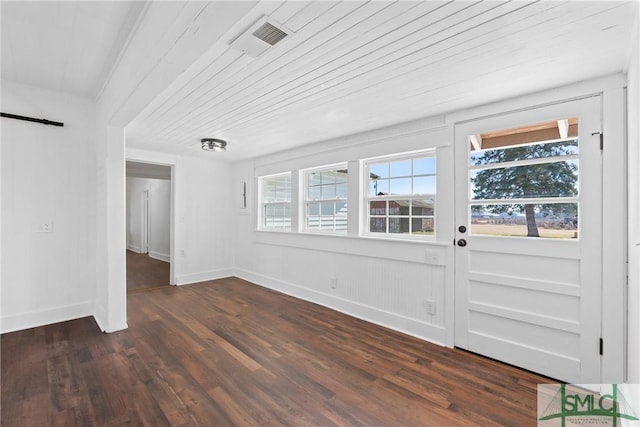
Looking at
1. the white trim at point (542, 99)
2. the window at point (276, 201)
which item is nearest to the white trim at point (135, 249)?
the window at point (276, 201)

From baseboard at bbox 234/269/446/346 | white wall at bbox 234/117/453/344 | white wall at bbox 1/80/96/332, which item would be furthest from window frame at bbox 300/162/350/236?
white wall at bbox 1/80/96/332

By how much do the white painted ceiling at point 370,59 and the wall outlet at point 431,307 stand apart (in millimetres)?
1924

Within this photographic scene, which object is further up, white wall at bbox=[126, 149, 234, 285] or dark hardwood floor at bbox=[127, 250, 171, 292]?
white wall at bbox=[126, 149, 234, 285]

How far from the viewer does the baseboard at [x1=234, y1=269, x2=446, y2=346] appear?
2.89 m

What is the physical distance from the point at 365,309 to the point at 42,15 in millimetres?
3789

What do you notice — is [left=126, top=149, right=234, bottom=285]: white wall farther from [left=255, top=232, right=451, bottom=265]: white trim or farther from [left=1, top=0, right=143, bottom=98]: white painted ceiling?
[left=1, top=0, right=143, bottom=98]: white painted ceiling

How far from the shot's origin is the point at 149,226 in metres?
8.49

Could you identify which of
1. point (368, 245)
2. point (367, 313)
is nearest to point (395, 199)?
point (368, 245)

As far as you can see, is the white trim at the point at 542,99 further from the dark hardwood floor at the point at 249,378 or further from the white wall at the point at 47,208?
the white wall at the point at 47,208

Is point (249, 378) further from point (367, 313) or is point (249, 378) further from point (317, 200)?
point (317, 200)

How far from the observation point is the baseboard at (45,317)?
9.53 feet

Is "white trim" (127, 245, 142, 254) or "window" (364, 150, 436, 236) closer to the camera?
"window" (364, 150, 436, 236)

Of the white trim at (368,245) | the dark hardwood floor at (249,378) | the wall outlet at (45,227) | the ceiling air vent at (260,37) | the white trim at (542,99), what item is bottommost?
the dark hardwood floor at (249,378)

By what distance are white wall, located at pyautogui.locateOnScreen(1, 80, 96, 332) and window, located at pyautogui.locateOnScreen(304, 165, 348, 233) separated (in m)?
2.77
